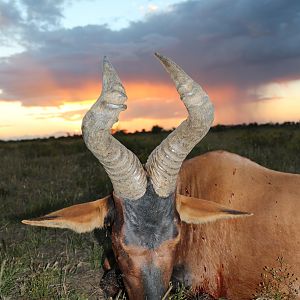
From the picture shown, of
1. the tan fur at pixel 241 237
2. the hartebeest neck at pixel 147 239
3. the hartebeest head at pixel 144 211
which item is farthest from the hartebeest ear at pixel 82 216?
the tan fur at pixel 241 237

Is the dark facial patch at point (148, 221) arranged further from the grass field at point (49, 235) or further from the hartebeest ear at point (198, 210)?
the grass field at point (49, 235)

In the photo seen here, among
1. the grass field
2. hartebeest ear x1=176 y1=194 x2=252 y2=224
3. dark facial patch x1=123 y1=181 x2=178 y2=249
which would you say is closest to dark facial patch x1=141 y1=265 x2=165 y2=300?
dark facial patch x1=123 y1=181 x2=178 y2=249

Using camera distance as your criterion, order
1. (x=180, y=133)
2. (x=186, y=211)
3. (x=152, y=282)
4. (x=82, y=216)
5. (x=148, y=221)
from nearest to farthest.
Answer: (x=180, y=133)
(x=148, y=221)
(x=152, y=282)
(x=82, y=216)
(x=186, y=211)

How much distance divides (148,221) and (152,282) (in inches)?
19.5

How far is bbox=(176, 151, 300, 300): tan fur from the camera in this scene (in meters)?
4.84

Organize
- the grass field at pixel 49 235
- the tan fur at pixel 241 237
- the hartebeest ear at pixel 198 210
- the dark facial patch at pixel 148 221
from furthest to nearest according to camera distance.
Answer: the grass field at pixel 49 235 → the tan fur at pixel 241 237 → the hartebeest ear at pixel 198 210 → the dark facial patch at pixel 148 221

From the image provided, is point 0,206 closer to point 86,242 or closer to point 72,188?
point 72,188

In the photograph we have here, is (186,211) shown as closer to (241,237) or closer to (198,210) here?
(198,210)

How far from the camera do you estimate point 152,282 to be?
421 cm

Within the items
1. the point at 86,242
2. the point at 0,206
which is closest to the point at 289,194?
the point at 86,242

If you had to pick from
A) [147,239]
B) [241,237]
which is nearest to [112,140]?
[147,239]

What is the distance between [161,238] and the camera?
4.14 m

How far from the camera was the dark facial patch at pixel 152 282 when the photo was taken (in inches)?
164

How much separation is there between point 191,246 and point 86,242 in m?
2.84
